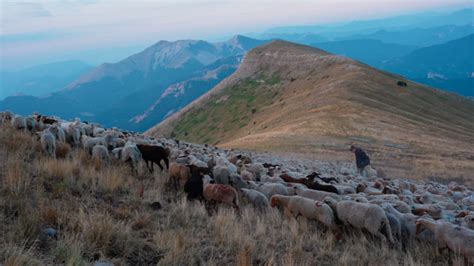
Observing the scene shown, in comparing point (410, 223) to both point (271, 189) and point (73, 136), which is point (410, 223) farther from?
point (73, 136)

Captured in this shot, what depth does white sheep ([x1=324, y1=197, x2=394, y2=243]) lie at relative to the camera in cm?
744

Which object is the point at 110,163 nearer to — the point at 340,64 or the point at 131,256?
the point at 131,256

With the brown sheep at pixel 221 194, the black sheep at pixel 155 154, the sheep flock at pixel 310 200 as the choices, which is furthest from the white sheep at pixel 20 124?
the brown sheep at pixel 221 194

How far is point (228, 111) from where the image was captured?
8756cm

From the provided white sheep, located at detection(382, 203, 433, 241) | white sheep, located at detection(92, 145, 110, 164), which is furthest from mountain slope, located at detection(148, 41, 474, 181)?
white sheep, located at detection(92, 145, 110, 164)

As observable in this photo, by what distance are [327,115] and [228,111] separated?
47.5m

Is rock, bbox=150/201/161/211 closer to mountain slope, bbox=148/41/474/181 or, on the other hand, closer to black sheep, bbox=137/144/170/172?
black sheep, bbox=137/144/170/172

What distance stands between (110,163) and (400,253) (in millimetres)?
9001

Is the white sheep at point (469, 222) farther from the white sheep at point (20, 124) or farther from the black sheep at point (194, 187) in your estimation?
the white sheep at point (20, 124)

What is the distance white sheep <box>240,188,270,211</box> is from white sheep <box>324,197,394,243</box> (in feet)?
6.56

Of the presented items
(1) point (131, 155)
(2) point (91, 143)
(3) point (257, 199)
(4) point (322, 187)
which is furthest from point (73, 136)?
(4) point (322, 187)

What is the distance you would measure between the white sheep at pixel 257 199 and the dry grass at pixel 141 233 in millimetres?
577

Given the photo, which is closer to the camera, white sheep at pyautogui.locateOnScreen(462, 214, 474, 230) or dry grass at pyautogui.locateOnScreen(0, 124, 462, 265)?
dry grass at pyautogui.locateOnScreen(0, 124, 462, 265)

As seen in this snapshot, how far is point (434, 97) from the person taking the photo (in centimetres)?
6309
